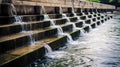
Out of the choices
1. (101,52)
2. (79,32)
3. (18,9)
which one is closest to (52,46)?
(101,52)

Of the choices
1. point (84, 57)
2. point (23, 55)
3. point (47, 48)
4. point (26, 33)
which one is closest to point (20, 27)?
point (26, 33)

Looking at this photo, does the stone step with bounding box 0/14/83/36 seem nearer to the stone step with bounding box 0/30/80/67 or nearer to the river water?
the stone step with bounding box 0/30/80/67

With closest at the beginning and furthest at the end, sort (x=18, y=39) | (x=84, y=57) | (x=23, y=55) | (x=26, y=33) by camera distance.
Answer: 1. (x=23, y=55)
2. (x=18, y=39)
3. (x=84, y=57)
4. (x=26, y=33)

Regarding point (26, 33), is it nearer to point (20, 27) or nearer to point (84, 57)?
point (20, 27)

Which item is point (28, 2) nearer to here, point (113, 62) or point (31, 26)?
point (31, 26)

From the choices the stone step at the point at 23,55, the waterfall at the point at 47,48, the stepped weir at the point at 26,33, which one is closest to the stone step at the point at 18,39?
the stepped weir at the point at 26,33

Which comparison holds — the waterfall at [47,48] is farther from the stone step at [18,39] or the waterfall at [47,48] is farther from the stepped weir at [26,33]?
the stone step at [18,39]

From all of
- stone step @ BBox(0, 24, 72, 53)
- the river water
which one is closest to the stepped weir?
stone step @ BBox(0, 24, 72, 53)

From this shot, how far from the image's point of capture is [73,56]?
8.55 m

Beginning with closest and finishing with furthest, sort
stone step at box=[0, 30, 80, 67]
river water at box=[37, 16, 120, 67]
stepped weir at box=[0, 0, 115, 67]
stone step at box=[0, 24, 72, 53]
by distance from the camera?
stone step at box=[0, 30, 80, 67] < stepped weir at box=[0, 0, 115, 67] < stone step at box=[0, 24, 72, 53] < river water at box=[37, 16, 120, 67]

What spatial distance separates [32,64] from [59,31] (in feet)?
16.3

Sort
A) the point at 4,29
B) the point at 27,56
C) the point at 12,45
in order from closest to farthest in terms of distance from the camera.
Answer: the point at 27,56 → the point at 12,45 → the point at 4,29

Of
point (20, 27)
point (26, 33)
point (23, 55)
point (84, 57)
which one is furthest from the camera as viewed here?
point (20, 27)

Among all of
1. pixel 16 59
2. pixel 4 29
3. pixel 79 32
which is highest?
pixel 4 29
